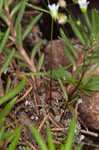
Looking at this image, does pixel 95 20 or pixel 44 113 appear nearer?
pixel 95 20

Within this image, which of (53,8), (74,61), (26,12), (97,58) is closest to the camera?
(53,8)

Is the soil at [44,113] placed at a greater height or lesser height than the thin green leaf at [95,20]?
lesser

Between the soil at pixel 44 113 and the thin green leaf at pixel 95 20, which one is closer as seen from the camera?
the thin green leaf at pixel 95 20

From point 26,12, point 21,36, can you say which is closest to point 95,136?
point 21,36

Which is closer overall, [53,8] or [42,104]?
[53,8]

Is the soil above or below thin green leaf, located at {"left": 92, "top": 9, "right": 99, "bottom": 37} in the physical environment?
below

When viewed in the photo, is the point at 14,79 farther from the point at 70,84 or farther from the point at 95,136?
the point at 95,136

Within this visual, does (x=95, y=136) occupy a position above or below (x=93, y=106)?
below

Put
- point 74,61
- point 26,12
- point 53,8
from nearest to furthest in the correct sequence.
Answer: point 53,8
point 74,61
point 26,12

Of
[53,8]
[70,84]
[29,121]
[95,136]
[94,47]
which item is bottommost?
[95,136]

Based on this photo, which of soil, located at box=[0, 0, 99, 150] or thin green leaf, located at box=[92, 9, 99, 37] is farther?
soil, located at box=[0, 0, 99, 150]

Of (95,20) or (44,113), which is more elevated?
(95,20)
